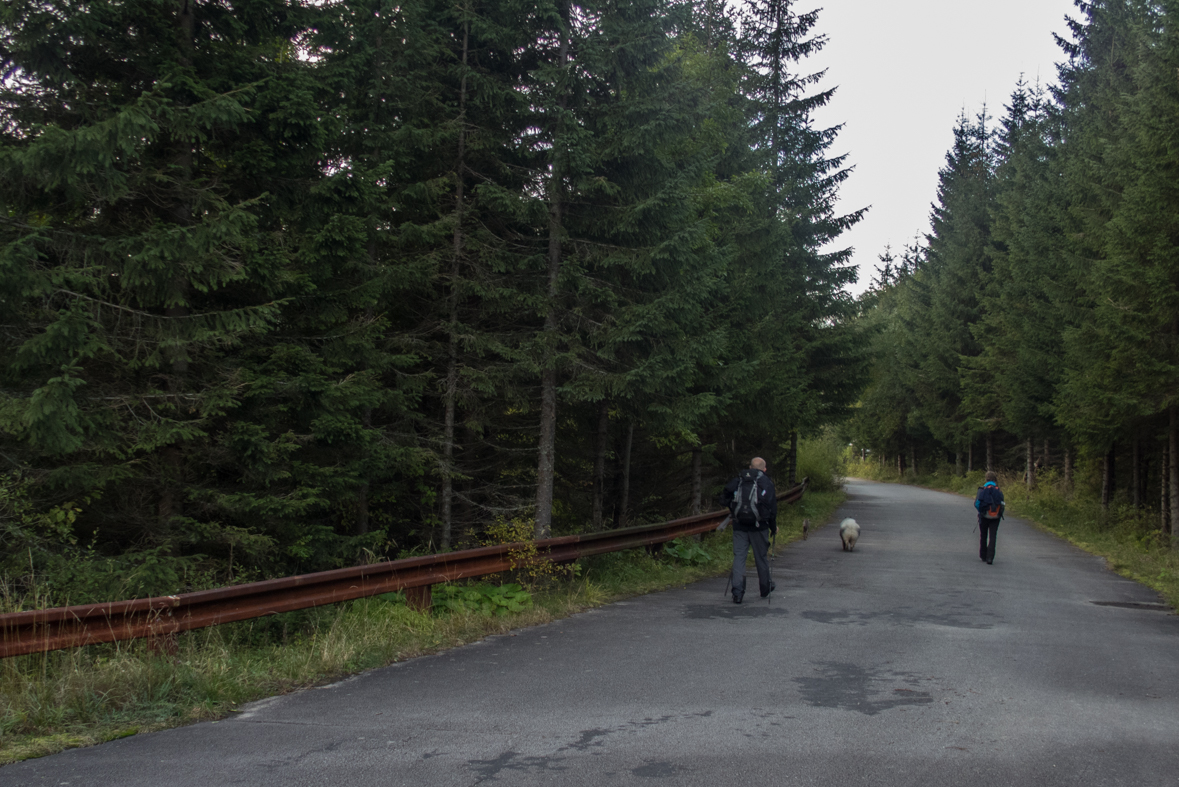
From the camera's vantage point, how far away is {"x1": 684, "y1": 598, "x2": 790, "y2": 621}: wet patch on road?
32.6 feet

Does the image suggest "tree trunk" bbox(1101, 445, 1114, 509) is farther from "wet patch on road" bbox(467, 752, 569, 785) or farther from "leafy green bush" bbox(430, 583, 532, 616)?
"wet patch on road" bbox(467, 752, 569, 785)

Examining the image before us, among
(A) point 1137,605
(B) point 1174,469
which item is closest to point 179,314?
(A) point 1137,605

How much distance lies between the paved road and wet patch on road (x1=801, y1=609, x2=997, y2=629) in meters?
0.06

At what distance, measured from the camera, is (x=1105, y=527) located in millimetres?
23031

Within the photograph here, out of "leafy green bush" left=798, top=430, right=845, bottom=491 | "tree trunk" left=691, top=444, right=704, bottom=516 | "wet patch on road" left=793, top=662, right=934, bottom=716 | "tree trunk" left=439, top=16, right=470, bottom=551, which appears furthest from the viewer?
"leafy green bush" left=798, top=430, right=845, bottom=491

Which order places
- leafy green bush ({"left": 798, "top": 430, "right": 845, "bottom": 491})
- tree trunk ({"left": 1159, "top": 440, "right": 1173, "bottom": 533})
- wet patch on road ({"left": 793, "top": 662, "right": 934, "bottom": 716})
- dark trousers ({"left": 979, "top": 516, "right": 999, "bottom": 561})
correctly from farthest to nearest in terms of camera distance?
1. leafy green bush ({"left": 798, "top": 430, "right": 845, "bottom": 491})
2. tree trunk ({"left": 1159, "top": 440, "right": 1173, "bottom": 533})
3. dark trousers ({"left": 979, "top": 516, "right": 999, "bottom": 561})
4. wet patch on road ({"left": 793, "top": 662, "right": 934, "bottom": 716})

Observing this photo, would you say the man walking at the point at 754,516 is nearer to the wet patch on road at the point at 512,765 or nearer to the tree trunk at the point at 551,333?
the tree trunk at the point at 551,333

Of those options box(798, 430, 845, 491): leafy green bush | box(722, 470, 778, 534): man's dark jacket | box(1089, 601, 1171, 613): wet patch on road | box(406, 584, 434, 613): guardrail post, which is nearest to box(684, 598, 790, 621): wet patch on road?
box(722, 470, 778, 534): man's dark jacket

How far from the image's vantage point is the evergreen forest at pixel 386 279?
893 centimetres

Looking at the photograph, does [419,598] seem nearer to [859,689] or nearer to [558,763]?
[859,689]

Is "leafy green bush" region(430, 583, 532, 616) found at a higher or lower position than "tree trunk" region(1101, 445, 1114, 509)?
lower

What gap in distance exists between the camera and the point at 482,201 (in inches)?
540

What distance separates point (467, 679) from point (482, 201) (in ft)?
29.1

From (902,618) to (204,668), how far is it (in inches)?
294
